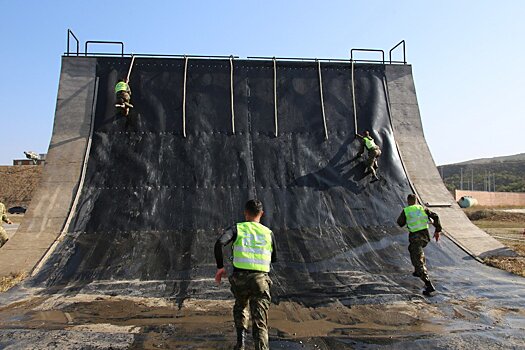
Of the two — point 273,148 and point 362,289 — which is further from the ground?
point 273,148

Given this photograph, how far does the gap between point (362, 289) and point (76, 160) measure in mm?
7246

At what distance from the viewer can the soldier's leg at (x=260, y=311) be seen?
4.11 metres

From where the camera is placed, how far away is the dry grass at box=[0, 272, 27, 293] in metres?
7.03

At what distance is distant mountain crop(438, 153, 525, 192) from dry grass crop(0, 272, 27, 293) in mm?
72705

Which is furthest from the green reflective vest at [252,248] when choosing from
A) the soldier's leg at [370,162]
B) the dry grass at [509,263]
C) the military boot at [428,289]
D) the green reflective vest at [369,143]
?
the green reflective vest at [369,143]

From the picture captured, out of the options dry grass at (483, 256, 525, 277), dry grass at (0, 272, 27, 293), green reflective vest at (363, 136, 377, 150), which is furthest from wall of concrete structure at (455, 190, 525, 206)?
dry grass at (0, 272, 27, 293)

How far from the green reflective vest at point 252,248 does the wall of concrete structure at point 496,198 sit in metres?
47.2

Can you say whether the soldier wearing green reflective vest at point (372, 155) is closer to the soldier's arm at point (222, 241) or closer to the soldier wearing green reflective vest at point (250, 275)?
the soldier wearing green reflective vest at point (250, 275)

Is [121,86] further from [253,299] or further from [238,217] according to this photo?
[253,299]

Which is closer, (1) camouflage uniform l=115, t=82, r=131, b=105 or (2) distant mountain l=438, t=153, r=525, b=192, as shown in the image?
(1) camouflage uniform l=115, t=82, r=131, b=105

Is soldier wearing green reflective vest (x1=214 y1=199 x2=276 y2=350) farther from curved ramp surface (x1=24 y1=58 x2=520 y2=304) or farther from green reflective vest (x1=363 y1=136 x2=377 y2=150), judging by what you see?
green reflective vest (x1=363 y1=136 x2=377 y2=150)

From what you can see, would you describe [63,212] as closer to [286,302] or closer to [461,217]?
[286,302]

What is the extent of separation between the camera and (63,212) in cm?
920

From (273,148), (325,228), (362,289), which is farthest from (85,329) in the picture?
(273,148)
